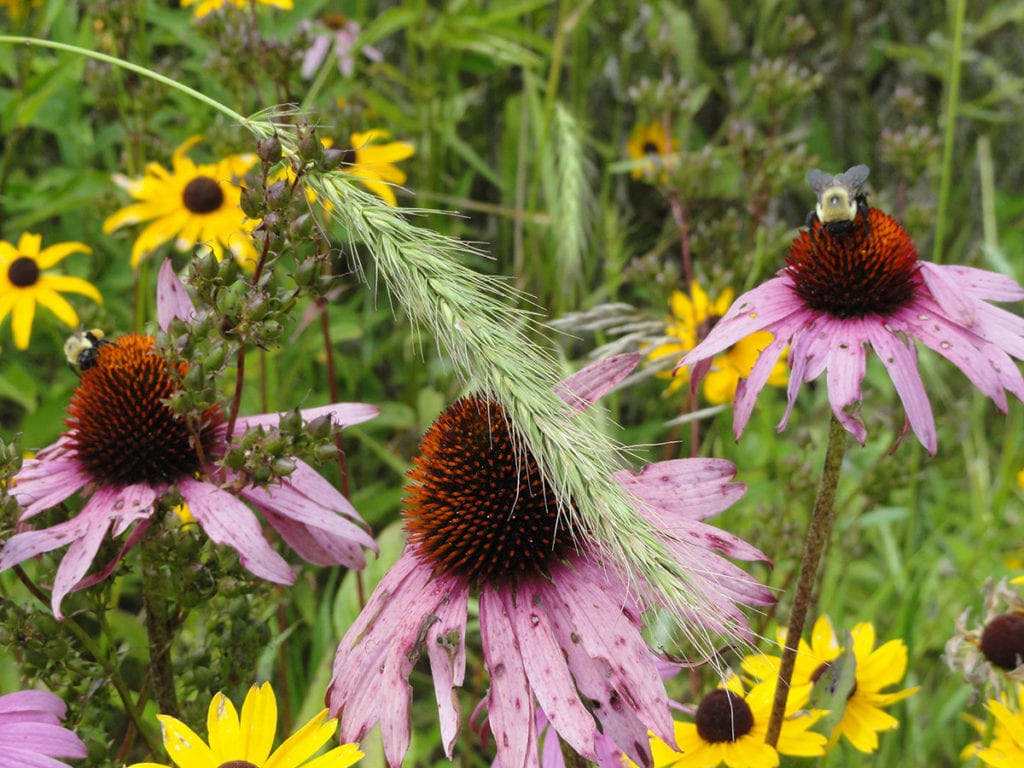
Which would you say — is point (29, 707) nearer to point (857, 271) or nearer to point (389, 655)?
point (389, 655)

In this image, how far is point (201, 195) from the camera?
253 cm

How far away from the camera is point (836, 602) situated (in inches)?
107

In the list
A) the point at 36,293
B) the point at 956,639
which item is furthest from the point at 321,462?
the point at 36,293

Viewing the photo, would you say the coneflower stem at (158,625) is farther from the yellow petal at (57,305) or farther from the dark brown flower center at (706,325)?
the dark brown flower center at (706,325)

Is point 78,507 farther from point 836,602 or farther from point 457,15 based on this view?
point 457,15

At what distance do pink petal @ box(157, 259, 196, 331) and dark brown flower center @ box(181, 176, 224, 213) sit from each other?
974 millimetres

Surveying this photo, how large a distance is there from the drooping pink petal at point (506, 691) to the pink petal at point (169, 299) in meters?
0.65

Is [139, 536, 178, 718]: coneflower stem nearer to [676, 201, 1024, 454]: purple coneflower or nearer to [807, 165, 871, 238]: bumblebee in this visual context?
[676, 201, 1024, 454]: purple coneflower

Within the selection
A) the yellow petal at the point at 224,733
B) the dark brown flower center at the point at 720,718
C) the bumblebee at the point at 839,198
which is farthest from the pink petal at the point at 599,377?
the yellow petal at the point at 224,733

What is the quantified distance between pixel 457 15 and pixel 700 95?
74cm

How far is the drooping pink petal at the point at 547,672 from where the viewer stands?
1.10 m

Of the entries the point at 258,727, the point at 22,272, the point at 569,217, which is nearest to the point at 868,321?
the point at 258,727

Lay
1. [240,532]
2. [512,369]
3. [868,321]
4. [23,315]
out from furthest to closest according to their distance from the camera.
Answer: [23,315] < [868,321] < [240,532] < [512,369]

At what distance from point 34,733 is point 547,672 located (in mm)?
576
